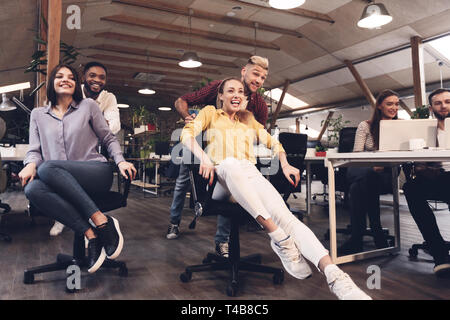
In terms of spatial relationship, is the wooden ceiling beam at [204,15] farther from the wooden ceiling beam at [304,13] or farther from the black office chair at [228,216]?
the black office chair at [228,216]

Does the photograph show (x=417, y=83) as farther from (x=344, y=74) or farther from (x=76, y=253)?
(x=76, y=253)

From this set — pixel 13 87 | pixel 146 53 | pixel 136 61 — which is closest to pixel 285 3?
pixel 146 53

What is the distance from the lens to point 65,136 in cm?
192

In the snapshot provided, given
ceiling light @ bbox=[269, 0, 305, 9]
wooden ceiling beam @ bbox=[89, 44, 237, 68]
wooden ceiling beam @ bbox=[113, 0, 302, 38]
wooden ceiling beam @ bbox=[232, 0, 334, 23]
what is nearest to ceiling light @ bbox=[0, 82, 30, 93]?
wooden ceiling beam @ bbox=[89, 44, 237, 68]

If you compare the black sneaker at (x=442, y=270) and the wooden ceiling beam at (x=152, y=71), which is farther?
the wooden ceiling beam at (x=152, y=71)

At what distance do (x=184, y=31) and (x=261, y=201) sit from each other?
7.18 meters

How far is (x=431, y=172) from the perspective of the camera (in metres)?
2.34

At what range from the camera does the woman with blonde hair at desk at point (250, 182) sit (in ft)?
5.07

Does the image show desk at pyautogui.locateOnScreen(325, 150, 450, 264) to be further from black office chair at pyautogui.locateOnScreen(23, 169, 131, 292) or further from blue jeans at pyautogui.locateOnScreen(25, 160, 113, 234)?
blue jeans at pyautogui.locateOnScreen(25, 160, 113, 234)

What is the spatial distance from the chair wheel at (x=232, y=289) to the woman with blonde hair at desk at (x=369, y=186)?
1.13 meters

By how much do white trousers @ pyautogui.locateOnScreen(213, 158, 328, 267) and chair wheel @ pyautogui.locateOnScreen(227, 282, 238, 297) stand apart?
377 millimetres

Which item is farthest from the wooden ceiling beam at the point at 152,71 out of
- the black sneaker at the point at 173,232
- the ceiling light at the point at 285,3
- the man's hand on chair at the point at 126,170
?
the man's hand on chair at the point at 126,170

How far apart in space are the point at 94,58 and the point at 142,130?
406 cm
